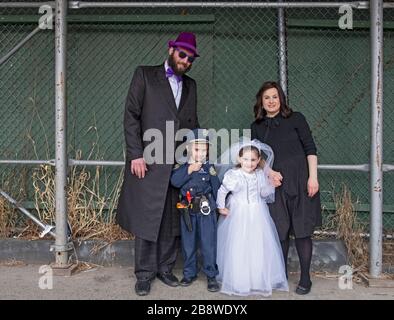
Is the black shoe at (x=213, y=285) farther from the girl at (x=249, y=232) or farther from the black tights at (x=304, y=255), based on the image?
the black tights at (x=304, y=255)

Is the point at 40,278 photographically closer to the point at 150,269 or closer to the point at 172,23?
the point at 150,269

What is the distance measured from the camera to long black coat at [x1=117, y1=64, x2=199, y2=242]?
4.16m

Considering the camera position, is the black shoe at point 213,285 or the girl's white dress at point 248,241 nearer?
the girl's white dress at point 248,241

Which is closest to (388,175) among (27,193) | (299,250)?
(299,250)

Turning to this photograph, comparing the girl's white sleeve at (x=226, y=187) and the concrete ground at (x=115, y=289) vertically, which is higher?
the girl's white sleeve at (x=226, y=187)

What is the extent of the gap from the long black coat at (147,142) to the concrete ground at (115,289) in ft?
1.61

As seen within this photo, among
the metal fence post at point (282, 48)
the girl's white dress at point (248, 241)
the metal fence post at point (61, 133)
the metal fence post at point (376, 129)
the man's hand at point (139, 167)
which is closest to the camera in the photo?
the girl's white dress at point (248, 241)

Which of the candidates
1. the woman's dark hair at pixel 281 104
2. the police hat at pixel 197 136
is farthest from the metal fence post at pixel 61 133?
the woman's dark hair at pixel 281 104

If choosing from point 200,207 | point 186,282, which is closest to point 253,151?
point 200,207

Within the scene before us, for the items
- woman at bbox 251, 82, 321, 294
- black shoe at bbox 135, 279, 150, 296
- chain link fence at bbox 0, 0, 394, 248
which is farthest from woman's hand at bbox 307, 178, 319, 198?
black shoe at bbox 135, 279, 150, 296

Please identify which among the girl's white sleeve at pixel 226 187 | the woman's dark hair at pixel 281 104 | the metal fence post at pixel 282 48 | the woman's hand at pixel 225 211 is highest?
the metal fence post at pixel 282 48

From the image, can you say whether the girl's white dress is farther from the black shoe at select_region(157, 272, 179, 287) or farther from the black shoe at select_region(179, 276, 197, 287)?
the black shoe at select_region(157, 272, 179, 287)

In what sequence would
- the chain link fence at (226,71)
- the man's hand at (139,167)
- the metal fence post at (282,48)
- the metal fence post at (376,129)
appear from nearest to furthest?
1. the man's hand at (139,167)
2. the metal fence post at (376,129)
3. the metal fence post at (282,48)
4. the chain link fence at (226,71)

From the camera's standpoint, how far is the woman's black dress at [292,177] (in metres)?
4.08
